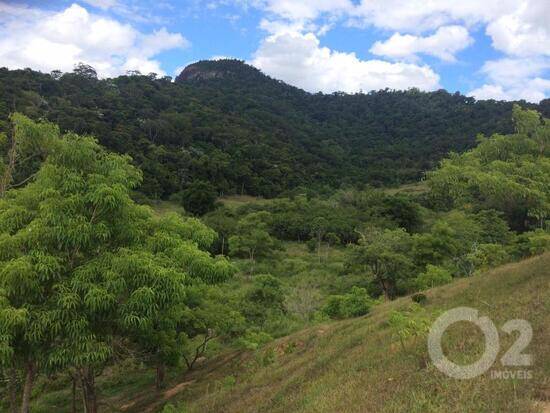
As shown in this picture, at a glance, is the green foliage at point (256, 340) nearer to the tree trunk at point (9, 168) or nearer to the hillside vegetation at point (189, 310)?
the hillside vegetation at point (189, 310)

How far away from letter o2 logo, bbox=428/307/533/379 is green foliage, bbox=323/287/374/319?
7549 millimetres

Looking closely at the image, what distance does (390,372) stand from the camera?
6.90 meters

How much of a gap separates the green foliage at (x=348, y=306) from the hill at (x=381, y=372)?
6.84ft

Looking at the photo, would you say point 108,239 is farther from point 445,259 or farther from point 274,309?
point 445,259

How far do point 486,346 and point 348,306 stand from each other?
10139mm

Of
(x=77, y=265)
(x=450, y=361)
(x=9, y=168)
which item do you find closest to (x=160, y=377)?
(x=77, y=265)

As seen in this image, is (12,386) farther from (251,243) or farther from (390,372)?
(251,243)

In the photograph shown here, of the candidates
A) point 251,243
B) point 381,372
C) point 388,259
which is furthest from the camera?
point 251,243

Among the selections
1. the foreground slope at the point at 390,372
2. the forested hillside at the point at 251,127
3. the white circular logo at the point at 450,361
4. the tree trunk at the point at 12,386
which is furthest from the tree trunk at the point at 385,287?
the forested hillside at the point at 251,127

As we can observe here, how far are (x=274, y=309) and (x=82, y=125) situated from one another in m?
54.4

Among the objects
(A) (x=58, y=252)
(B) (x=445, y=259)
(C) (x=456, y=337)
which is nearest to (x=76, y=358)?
(A) (x=58, y=252)

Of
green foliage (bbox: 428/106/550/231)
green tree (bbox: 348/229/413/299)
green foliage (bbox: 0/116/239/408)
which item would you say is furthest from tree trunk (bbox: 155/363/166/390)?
green tree (bbox: 348/229/413/299)

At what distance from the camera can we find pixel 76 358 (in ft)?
23.4

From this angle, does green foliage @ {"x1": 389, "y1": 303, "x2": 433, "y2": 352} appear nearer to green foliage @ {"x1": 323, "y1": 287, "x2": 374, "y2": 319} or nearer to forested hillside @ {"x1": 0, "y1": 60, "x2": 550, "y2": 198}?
green foliage @ {"x1": 323, "y1": 287, "x2": 374, "y2": 319}
